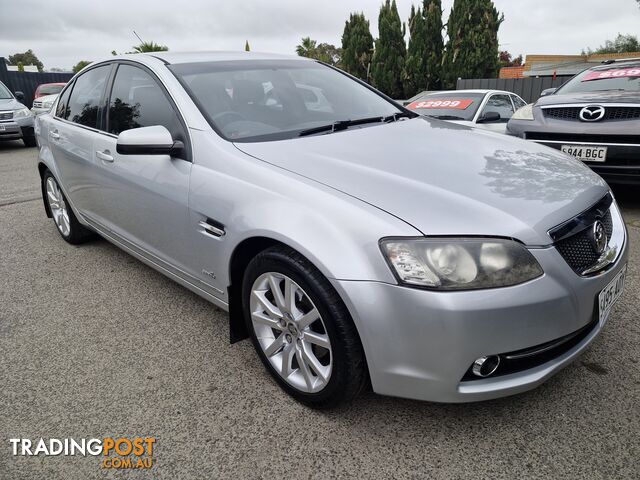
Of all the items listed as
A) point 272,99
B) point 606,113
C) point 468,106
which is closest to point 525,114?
point 606,113

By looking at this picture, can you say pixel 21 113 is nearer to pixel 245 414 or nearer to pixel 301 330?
pixel 245 414

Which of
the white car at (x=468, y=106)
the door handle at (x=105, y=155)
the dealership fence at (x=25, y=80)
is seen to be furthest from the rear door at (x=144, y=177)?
the dealership fence at (x=25, y=80)

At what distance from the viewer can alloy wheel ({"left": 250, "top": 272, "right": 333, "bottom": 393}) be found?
6.43ft

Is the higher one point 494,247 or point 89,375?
point 494,247

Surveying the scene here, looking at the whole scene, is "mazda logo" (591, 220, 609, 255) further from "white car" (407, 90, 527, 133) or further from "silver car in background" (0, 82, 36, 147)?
"silver car in background" (0, 82, 36, 147)

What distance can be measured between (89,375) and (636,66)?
20.3 feet

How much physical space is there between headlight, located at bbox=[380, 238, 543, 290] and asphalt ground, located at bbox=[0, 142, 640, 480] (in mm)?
676

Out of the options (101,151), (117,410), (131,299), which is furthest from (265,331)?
(101,151)

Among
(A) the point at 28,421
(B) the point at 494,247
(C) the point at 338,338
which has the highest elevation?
(B) the point at 494,247

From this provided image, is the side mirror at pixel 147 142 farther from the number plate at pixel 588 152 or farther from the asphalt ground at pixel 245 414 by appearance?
the number plate at pixel 588 152

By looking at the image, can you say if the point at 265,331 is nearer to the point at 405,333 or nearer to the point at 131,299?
the point at 405,333

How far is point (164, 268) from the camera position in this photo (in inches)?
111

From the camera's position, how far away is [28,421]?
81.8 inches

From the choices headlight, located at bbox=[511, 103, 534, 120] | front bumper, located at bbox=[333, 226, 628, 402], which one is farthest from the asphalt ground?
headlight, located at bbox=[511, 103, 534, 120]
